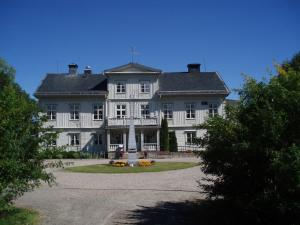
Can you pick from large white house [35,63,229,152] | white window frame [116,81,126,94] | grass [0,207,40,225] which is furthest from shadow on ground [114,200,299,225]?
white window frame [116,81,126,94]

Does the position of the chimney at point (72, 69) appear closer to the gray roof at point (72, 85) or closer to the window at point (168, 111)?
the gray roof at point (72, 85)

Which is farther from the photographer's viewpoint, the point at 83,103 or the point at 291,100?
the point at 83,103

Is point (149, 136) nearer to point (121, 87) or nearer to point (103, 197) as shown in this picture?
point (121, 87)

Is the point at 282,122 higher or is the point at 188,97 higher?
the point at 188,97

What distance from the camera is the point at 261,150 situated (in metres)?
7.69

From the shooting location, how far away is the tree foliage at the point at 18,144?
25.9ft

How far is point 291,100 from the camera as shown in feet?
24.7

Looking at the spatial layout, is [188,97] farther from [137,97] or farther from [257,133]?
[257,133]

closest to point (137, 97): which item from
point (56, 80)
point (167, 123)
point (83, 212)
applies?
point (167, 123)

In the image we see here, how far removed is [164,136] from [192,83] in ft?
25.2

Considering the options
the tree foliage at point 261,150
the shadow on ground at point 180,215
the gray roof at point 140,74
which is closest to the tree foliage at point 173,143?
the gray roof at point 140,74

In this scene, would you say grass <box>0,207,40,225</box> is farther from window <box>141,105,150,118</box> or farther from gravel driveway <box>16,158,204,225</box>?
window <box>141,105,150,118</box>

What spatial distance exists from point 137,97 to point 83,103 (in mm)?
5939

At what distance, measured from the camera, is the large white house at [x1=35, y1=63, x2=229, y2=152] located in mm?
41125
